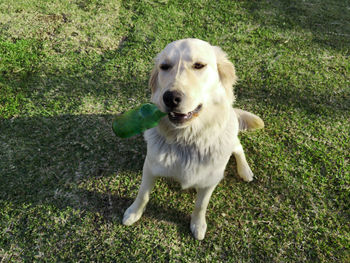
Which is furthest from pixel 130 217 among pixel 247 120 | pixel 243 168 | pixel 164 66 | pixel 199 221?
pixel 247 120

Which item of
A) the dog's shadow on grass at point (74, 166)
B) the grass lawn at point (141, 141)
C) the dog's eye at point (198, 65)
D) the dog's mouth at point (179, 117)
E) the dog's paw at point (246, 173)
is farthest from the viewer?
the dog's paw at point (246, 173)

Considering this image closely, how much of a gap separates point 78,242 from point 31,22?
149 inches

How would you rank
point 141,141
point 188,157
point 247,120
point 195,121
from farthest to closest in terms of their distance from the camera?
1. point 141,141
2. point 247,120
3. point 188,157
4. point 195,121

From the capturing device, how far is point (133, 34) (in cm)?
434

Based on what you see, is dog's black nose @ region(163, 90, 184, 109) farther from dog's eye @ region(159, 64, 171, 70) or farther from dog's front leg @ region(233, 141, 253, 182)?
dog's front leg @ region(233, 141, 253, 182)

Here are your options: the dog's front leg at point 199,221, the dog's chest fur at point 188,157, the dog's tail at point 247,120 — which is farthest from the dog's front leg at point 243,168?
the dog's chest fur at point 188,157

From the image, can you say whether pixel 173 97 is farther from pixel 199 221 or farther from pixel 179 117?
pixel 199 221

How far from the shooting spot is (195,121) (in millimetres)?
1854

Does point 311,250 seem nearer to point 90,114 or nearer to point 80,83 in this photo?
point 90,114

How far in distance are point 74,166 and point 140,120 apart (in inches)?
55.9

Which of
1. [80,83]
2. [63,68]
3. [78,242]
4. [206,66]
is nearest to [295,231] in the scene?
[206,66]

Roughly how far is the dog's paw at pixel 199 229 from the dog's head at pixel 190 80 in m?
1.16

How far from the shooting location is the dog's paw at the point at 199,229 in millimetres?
2398

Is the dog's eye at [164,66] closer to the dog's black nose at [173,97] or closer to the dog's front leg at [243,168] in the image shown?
the dog's black nose at [173,97]
